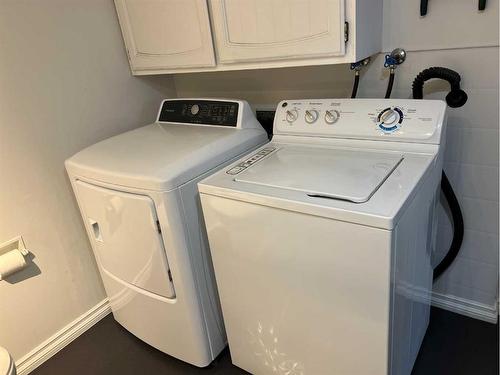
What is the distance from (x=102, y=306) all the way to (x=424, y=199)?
175 cm

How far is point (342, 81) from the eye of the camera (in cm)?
173

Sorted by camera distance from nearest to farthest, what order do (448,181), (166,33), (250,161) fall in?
(250,161)
(448,181)
(166,33)

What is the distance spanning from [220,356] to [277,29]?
4.69 ft

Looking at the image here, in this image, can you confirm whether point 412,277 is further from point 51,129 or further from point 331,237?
point 51,129

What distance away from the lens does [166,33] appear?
1.73 meters

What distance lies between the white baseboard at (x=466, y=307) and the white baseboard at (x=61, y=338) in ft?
5.72

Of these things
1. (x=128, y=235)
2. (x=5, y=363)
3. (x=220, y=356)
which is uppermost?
(x=128, y=235)

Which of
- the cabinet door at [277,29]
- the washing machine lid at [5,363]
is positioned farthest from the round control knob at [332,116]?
the washing machine lid at [5,363]

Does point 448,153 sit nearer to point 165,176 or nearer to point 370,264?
point 370,264

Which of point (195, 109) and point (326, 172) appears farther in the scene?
point (195, 109)

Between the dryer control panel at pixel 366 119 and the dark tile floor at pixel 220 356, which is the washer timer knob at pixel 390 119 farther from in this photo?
the dark tile floor at pixel 220 356

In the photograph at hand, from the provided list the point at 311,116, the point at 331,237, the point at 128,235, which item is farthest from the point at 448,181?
the point at 128,235

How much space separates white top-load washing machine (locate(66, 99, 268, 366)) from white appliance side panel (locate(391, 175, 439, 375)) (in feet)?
2.41

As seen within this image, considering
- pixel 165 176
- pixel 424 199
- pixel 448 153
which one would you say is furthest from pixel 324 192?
pixel 448 153
